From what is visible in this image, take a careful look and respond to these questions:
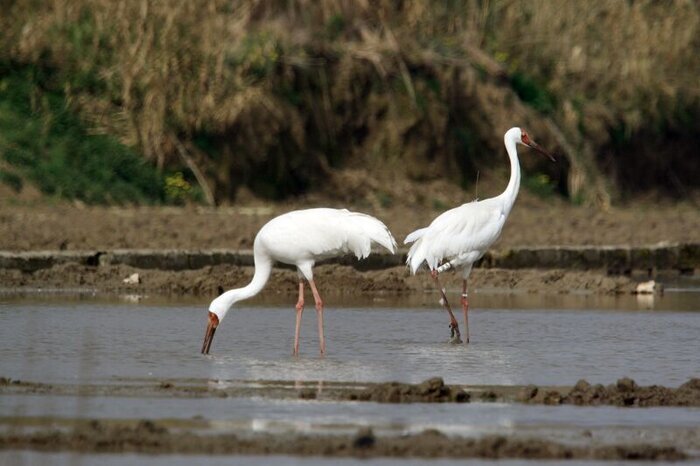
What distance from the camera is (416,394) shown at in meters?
9.61

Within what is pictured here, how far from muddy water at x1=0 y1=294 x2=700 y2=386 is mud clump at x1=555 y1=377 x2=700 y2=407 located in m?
1.00

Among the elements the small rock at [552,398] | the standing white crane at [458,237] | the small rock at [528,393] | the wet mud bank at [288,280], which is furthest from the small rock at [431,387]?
the wet mud bank at [288,280]

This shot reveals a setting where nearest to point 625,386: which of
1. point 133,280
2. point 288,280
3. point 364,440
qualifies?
point 364,440

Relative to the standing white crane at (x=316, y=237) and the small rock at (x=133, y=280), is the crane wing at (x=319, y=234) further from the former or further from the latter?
the small rock at (x=133, y=280)

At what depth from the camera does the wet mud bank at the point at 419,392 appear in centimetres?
956

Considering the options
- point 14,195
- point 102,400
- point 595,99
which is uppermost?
point 595,99

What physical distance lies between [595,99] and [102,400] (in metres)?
20.2

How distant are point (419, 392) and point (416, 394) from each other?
2cm

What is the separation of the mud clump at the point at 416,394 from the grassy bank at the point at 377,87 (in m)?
14.6

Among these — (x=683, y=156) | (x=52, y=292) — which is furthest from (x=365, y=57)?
(x=52, y=292)

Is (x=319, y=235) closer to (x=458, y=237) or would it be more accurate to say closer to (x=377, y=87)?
(x=458, y=237)

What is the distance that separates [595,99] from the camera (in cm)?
2842

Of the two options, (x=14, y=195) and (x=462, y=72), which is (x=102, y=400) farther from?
(x=462, y=72)

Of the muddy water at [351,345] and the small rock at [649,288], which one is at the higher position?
the small rock at [649,288]
